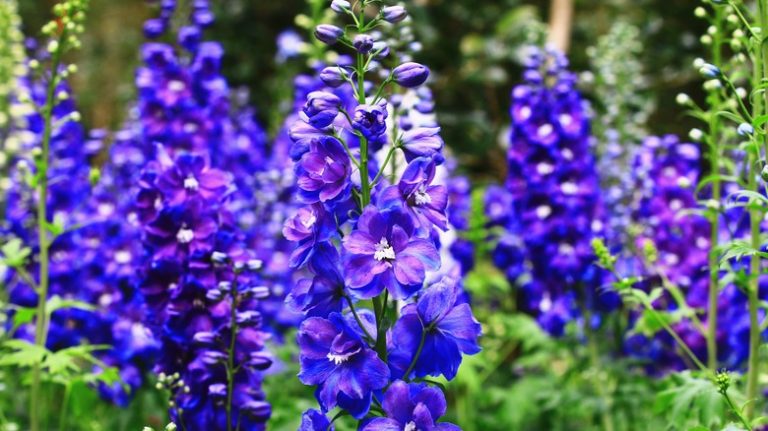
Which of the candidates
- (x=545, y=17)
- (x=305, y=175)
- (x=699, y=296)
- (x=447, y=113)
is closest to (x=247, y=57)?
(x=447, y=113)

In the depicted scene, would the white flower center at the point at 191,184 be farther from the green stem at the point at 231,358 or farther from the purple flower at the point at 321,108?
the purple flower at the point at 321,108

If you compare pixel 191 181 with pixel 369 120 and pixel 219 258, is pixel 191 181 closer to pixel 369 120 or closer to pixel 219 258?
pixel 219 258

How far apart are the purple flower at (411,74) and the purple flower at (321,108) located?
0.16 metres

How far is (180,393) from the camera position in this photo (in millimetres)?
2906

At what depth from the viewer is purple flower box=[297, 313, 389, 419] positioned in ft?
6.74

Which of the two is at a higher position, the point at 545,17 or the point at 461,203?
the point at 461,203

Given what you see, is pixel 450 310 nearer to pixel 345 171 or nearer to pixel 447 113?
pixel 345 171

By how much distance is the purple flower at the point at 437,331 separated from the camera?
2.10 m

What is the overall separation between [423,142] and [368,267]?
0.35m

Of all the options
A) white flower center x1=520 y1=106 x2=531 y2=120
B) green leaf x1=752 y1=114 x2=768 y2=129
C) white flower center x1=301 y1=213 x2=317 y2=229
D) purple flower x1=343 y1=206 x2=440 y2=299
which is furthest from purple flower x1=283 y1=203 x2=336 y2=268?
white flower center x1=520 y1=106 x2=531 y2=120

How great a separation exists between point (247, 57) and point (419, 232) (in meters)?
7.00

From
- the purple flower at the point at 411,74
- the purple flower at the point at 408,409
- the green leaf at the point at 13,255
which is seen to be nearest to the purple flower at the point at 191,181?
the green leaf at the point at 13,255

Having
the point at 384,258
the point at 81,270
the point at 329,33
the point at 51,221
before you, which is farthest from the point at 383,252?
the point at 81,270

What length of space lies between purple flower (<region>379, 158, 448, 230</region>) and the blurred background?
5.41 m
